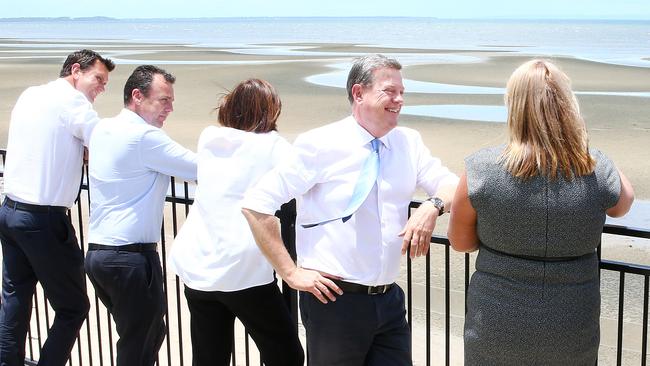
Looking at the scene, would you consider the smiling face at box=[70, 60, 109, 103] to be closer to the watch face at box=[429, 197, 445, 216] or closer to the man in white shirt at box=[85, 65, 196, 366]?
the man in white shirt at box=[85, 65, 196, 366]

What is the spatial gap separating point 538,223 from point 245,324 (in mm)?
1572

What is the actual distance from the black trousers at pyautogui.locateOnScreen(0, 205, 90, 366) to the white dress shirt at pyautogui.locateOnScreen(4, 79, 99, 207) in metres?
0.12

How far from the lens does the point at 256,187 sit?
3527 mm

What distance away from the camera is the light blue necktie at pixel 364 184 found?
11.2ft

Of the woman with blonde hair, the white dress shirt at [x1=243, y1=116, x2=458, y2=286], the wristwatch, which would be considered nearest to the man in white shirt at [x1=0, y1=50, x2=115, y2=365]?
the white dress shirt at [x1=243, y1=116, x2=458, y2=286]

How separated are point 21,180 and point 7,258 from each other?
0.53m

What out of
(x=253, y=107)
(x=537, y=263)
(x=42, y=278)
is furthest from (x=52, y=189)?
(x=537, y=263)

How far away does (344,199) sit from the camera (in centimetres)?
343

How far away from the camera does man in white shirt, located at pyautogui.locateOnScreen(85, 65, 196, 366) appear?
168 inches

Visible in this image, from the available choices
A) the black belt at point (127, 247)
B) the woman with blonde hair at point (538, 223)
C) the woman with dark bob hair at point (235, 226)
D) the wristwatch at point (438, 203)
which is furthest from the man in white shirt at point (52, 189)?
the woman with blonde hair at point (538, 223)

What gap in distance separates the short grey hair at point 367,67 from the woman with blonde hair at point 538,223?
0.54 meters

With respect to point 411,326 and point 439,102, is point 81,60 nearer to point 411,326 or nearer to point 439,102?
point 411,326

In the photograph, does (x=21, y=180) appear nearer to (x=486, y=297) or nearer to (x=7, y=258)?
(x=7, y=258)

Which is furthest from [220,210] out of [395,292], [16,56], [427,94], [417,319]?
[16,56]
